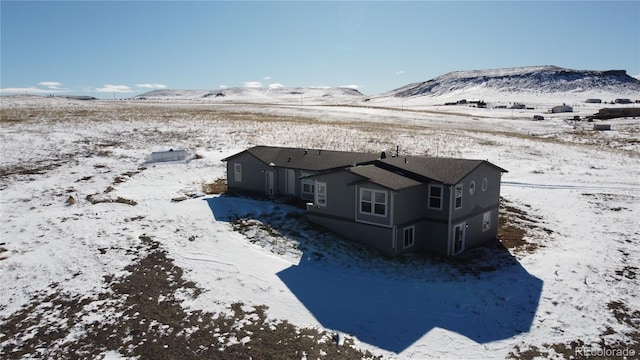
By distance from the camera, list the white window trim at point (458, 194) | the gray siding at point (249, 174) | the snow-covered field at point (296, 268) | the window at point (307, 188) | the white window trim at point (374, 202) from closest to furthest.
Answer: the snow-covered field at point (296, 268) → the white window trim at point (374, 202) → the white window trim at point (458, 194) → the window at point (307, 188) → the gray siding at point (249, 174)

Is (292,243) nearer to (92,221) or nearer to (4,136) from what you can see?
(92,221)

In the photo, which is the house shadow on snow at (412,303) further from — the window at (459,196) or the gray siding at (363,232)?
the window at (459,196)

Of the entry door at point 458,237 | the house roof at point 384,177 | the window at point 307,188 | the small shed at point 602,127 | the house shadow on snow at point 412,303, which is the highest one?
the small shed at point 602,127

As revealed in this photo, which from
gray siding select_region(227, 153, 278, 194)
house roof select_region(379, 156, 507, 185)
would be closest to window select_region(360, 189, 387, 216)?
house roof select_region(379, 156, 507, 185)

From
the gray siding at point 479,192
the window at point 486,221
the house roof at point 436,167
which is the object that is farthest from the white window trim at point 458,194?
the window at point 486,221

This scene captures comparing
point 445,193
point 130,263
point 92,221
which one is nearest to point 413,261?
point 445,193

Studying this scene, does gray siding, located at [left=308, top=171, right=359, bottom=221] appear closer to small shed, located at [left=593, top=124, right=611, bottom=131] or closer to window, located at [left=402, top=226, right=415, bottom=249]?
window, located at [left=402, top=226, right=415, bottom=249]

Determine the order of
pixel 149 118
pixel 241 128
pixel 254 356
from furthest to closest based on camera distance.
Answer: pixel 149 118 → pixel 241 128 → pixel 254 356
